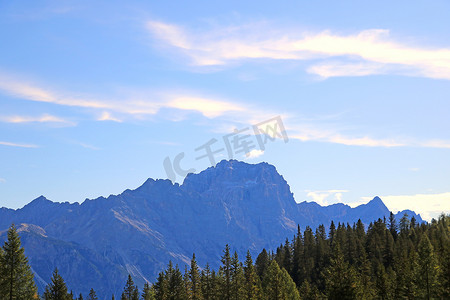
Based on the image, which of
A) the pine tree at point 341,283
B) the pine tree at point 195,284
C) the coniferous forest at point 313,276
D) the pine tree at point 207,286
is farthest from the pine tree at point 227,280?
the pine tree at point 341,283

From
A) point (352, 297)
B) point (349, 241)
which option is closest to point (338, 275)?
point (352, 297)

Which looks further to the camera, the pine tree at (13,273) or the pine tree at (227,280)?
the pine tree at (227,280)

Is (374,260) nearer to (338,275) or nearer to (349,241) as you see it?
(349,241)

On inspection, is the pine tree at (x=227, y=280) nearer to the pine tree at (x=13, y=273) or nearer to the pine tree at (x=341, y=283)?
the pine tree at (x=341, y=283)

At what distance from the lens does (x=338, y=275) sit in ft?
237

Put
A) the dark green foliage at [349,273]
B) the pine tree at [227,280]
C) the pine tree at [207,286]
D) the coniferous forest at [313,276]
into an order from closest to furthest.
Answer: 1. the coniferous forest at [313,276]
2. the dark green foliage at [349,273]
3. the pine tree at [227,280]
4. the pine tree at [207,286]

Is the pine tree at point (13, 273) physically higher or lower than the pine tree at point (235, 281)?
higher

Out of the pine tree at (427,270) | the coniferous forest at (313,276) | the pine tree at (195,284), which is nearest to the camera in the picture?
the coniferous forest at (313,276)

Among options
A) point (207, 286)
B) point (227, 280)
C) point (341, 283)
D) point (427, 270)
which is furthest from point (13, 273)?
point (427, 270)

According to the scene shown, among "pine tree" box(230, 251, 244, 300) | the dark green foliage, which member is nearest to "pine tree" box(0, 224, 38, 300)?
the dark green foliage

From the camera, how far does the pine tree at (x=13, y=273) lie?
64375 millimetres

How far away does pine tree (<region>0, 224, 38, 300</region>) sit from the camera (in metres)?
64.4

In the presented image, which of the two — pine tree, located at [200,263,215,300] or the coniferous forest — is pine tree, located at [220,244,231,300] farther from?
pine tree, located at [200,263,215,300]

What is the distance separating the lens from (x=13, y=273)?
64.6 metres
